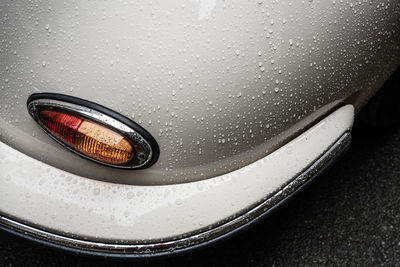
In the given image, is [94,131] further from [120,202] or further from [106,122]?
[120,202]

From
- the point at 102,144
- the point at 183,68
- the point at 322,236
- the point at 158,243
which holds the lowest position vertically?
the point at 322,236

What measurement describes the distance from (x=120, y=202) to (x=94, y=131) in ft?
0.72

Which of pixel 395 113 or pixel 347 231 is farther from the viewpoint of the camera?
pixel 395 113

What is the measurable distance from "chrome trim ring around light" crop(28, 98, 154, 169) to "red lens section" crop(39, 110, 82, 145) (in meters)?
0.01

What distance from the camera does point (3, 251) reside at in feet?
6.24

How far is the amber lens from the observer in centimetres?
120

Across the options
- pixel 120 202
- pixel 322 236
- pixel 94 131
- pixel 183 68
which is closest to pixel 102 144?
pixel 94 131

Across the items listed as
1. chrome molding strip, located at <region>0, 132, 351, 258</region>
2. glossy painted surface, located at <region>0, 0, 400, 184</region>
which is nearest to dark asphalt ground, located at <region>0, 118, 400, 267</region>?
chrome molding strip, located at <region>0, 132, 351, 258</region>

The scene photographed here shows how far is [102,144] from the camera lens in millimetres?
1210

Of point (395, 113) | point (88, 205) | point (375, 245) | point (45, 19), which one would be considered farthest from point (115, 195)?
point (395, 113)

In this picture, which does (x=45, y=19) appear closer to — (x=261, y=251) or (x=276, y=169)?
(x=276, y=169)

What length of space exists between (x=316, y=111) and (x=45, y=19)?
817 mm

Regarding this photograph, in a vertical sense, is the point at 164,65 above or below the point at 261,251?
above

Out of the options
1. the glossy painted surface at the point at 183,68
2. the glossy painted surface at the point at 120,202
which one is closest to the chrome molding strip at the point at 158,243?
the glossy painted surface at the point at 120,202
